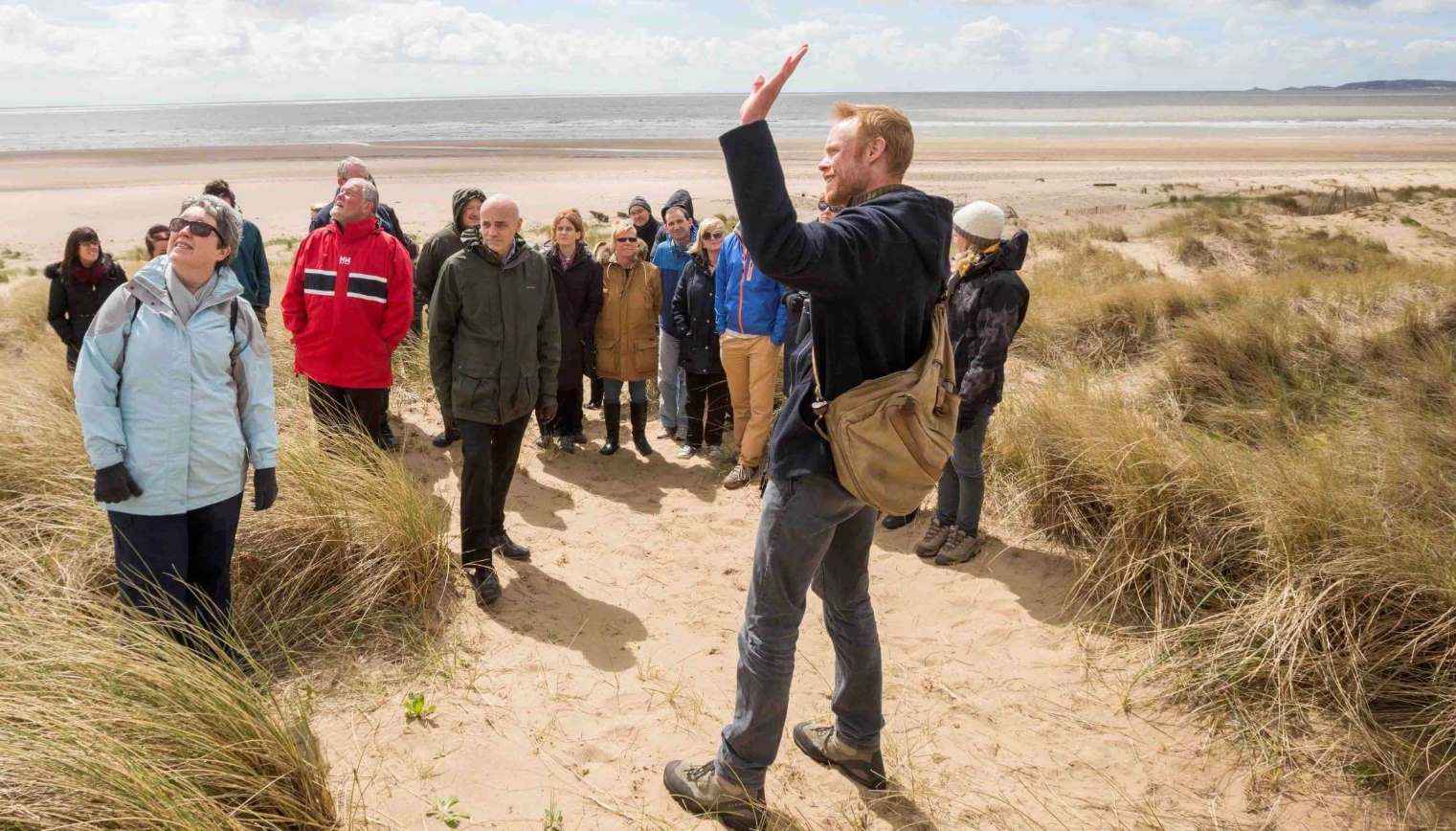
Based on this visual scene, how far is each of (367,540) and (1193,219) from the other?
17042mm

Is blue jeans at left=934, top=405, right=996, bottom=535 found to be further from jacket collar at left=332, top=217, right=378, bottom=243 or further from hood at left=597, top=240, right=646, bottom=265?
jacket collar at left=332, top=217, right=378, bottom=243

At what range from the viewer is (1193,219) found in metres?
17.0

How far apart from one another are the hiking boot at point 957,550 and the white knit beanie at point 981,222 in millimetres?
1572

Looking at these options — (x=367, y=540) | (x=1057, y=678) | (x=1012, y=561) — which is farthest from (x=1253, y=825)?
(x=367, y=540)

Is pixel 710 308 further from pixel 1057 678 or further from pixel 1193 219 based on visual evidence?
pixel 1193 219

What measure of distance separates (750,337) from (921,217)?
3722 millimetres

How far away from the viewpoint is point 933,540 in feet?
16.3

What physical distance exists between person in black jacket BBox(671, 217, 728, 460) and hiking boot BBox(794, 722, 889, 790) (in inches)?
138

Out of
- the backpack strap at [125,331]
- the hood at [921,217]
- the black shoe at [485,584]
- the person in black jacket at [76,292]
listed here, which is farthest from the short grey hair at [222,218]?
the person in black jacket at [76,292]

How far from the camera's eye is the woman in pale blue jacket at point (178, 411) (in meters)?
2.93

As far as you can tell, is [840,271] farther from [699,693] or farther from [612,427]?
[612,427]

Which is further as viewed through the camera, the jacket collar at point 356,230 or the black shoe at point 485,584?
the jacket collar at point 356,230

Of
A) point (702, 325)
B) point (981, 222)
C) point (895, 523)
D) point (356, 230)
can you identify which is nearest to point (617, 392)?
point (702, 325)

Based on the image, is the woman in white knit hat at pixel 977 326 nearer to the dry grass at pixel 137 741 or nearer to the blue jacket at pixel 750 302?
the blue jacket at pixel 750 302
